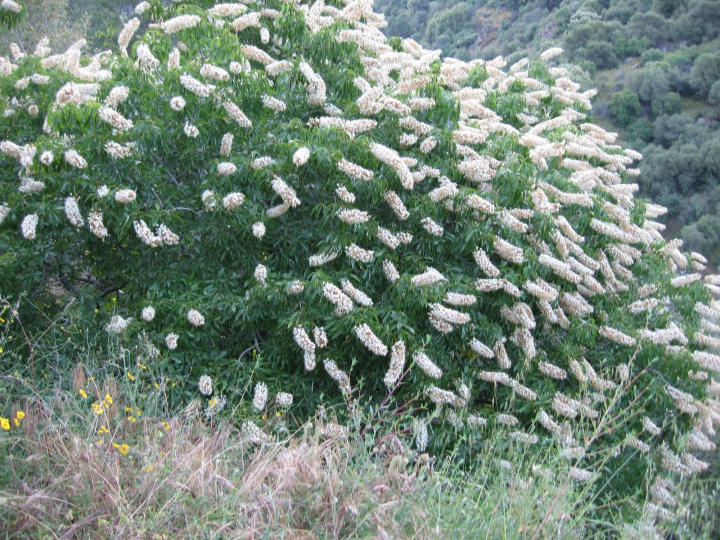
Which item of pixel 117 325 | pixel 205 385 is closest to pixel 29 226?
pixel 117 325

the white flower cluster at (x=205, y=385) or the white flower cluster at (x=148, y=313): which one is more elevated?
the white flower cluster at (x=148, y=313)

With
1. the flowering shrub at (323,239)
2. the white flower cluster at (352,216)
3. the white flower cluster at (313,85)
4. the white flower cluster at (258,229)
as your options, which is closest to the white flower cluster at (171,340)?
the flowering shrub at (323,239)

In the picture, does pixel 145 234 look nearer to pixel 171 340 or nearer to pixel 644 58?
pixel 171 340

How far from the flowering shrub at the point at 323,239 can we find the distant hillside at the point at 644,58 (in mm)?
24970

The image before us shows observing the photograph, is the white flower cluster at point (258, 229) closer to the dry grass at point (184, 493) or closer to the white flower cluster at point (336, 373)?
the white flower cluster at point (336, 373)

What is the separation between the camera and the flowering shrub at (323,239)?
5.38 meters

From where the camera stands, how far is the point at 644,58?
4062cm

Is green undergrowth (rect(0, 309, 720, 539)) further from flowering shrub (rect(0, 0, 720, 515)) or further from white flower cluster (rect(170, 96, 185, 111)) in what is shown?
white flower cluster (rect(170, 96, 185, 111))

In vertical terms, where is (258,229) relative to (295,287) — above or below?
above

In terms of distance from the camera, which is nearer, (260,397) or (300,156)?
(260,397)

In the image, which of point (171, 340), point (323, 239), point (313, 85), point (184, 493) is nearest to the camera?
point (184, 493)

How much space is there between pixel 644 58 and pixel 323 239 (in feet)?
135

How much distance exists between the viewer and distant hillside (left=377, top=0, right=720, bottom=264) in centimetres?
3256

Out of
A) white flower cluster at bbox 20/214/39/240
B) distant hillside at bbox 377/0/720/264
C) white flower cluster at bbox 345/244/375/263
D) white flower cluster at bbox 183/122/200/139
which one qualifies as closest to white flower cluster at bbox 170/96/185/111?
white flower cluster at bbox 183/122/200/139
